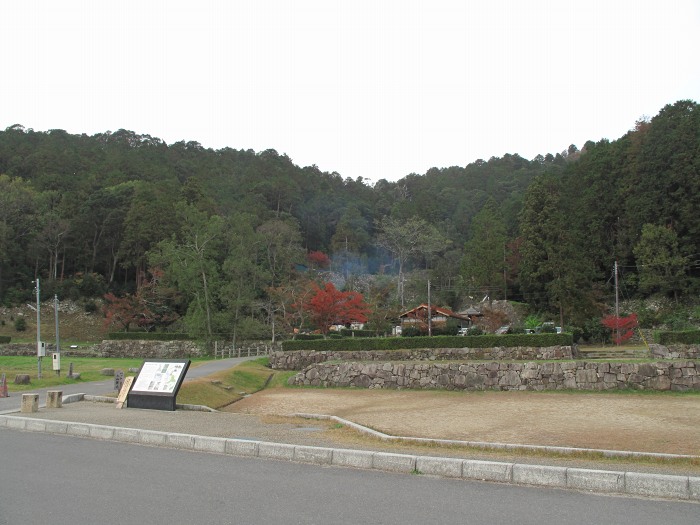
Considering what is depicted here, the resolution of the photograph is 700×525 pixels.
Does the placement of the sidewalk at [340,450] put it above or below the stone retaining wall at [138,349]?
above

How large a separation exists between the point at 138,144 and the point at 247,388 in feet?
294

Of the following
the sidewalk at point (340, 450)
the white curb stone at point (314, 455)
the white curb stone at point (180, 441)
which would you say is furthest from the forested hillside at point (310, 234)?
the white curb stone at point (314, 455)

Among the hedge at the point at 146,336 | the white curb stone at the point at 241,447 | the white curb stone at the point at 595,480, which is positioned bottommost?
the hedge at the point at 146,336

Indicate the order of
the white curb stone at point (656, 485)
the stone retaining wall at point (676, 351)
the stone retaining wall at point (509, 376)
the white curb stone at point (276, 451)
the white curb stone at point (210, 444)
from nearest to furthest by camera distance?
the white curb stone at point (656, 485) < the white curb stone at point (276, 451) < the white curb stone at point (210, 444) < the stone retaining wall at point (509, 376) < the stone retaining wall at point (676, 351)

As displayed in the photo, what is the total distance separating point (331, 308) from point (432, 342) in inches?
479

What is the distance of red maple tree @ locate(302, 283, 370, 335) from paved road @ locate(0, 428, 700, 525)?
32.5m

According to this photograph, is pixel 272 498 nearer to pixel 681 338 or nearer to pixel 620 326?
→ pixel 681 338

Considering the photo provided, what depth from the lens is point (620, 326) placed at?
37719 millimetres

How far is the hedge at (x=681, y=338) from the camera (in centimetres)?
2591

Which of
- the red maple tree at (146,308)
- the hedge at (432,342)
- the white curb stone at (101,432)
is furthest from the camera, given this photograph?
the red maple tree at (146,308)

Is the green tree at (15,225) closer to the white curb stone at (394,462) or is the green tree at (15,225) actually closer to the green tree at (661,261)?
the green tree at (661,261)

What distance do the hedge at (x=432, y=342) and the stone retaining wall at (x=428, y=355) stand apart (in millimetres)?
243

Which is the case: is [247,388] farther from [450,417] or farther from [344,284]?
[344,284]

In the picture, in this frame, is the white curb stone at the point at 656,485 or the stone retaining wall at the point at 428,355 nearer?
the white curb stone at the point at 656,485
